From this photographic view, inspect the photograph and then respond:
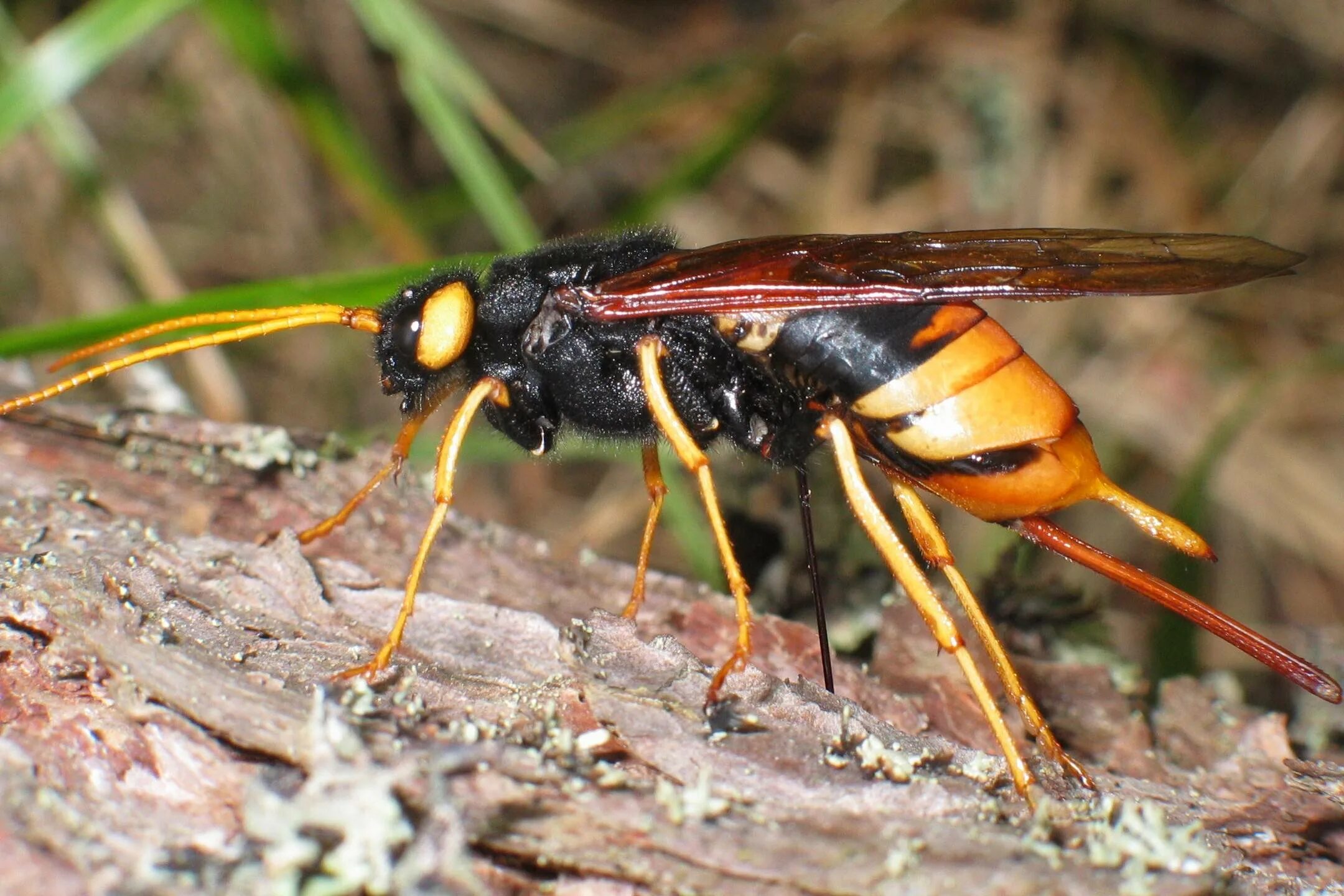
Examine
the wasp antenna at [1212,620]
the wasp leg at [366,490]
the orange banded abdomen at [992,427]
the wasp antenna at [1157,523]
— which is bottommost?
the wasp antenna at [1212,620]

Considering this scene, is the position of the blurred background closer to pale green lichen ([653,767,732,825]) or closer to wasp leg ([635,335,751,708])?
wasp leg ([635,335,751,708])

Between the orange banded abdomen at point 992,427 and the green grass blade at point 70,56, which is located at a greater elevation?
the green grass blade at point 70,56

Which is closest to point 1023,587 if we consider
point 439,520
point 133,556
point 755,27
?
point 439,520

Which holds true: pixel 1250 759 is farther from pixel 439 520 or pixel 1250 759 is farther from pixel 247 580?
pixel 247 580

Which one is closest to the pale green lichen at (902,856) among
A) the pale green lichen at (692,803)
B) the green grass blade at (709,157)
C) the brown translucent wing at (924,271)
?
the pale green lichen at (692,803)

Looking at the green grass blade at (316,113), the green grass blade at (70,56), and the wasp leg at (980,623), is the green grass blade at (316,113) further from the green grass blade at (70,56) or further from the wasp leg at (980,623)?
the wasp leg at (980,623)

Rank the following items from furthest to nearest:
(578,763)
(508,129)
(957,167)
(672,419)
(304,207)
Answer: (957,167)
(304,207)
(508,129)
(672,419)
(578,763)
